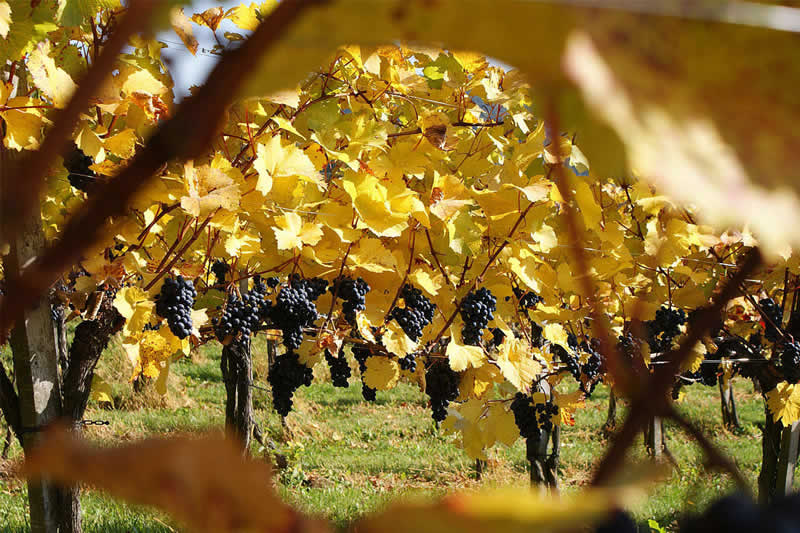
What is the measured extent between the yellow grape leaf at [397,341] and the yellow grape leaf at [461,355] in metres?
0.10

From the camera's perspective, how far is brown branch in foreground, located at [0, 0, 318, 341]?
0.43 feet

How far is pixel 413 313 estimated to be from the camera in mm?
1444

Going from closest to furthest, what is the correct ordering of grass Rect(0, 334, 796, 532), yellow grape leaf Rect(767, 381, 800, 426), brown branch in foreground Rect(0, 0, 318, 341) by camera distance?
brown branch in foreground Rect(0, 0, 318, 341) → yellow grape leaf Rect(767, 381, 800, 426) → grass Rect(0, 334, 796, 532)

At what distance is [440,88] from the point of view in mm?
1909

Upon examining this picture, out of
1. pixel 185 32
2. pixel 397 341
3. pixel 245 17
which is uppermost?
pixel 245 17

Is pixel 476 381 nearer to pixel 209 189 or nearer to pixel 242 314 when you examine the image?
pixel 242 314

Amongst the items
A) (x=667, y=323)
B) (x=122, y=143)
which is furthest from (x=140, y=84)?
(x=667, y=323)

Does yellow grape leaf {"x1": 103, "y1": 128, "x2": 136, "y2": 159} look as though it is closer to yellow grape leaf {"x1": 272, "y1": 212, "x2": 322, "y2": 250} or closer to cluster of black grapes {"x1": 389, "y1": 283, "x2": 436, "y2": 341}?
yellow grape leaf {"x1": 272, "y1": 212, "x2": 322, "y2": 250}

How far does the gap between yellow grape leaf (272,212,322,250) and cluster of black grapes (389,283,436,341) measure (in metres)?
0.35

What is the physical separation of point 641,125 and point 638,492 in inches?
3.3

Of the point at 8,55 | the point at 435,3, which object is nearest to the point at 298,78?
the point at 435,3

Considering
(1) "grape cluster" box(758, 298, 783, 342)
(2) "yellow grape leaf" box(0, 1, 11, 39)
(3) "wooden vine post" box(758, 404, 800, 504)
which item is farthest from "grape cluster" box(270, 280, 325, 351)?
(3) "wooden vine post" box(758, 404, 800, 504)

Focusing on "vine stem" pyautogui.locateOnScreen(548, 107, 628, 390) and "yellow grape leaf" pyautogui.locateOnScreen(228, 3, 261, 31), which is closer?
"vine stem" pyautogui.locateOnScreen(548, 107, 628, 390)

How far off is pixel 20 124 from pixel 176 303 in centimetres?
43
